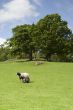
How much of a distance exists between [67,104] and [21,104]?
2573mm

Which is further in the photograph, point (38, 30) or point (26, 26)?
point (26, 26)

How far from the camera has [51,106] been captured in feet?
60.0

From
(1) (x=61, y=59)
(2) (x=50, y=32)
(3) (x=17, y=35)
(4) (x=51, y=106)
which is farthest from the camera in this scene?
(1) (x=61, y=59)

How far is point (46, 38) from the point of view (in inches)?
3231

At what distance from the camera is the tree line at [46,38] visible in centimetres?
8262

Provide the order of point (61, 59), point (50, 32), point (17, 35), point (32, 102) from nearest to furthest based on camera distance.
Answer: point (32, 102) < point (50, 32) < point (17, 35) < point (61, 59)

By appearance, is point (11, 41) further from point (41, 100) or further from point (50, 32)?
point (41, 100)

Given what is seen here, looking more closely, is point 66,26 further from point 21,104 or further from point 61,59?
point 21,104

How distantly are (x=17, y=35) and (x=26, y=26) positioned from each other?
5461mm

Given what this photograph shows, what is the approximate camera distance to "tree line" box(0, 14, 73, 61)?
271 feet

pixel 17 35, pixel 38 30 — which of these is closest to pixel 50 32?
pixel 38 30

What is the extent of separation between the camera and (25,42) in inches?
3460

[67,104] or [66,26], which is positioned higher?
[66,26]

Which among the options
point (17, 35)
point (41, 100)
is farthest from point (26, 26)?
point (41, 100)
